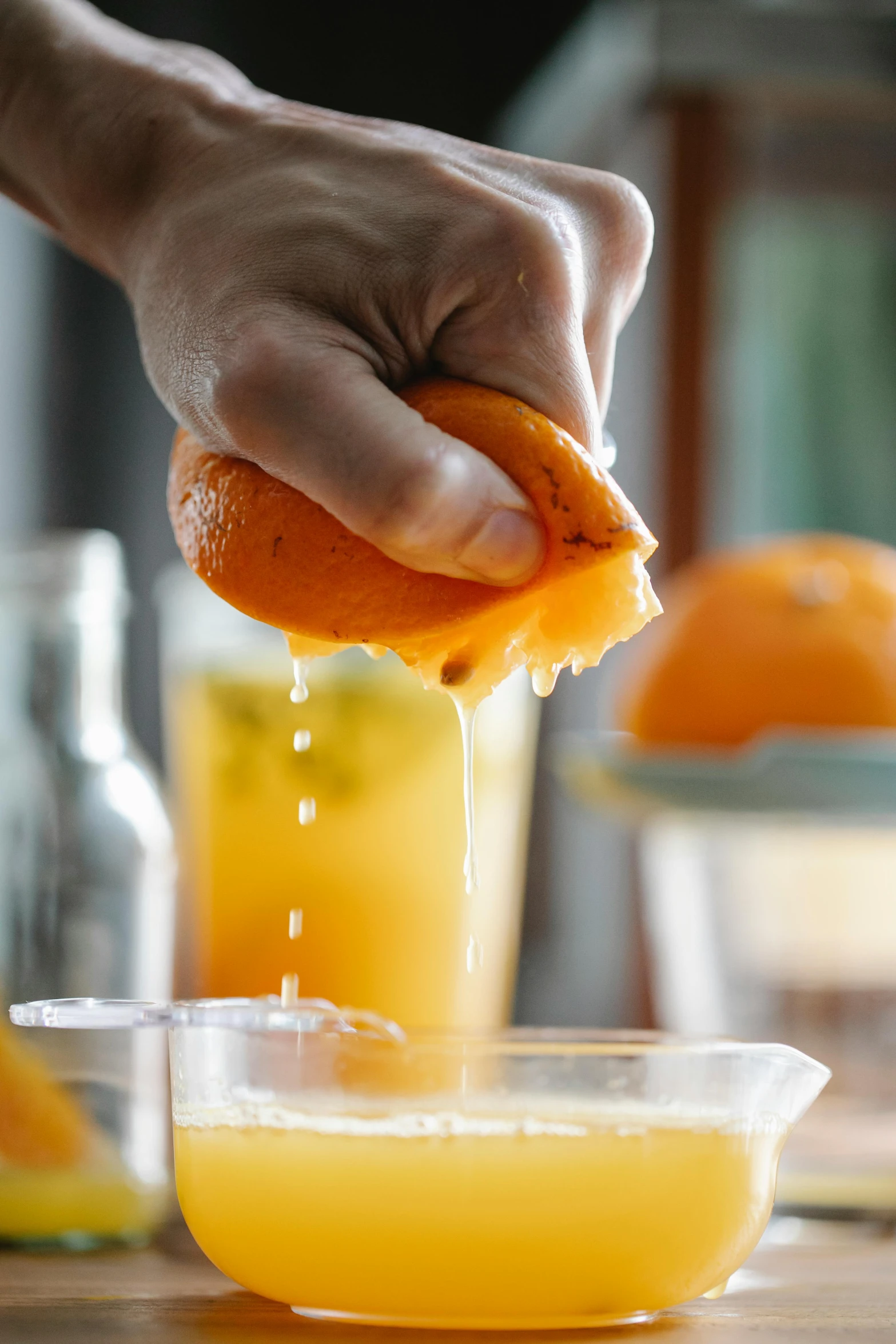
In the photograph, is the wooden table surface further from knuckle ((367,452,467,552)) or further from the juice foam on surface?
knuckle ((367,452,467,552))

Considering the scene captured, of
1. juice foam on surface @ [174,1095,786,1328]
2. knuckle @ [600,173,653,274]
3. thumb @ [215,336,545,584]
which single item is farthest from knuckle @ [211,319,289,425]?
juice foam on surface @ [174,1095,786,1328]

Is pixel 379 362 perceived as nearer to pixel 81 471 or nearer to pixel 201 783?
pixel 201 783

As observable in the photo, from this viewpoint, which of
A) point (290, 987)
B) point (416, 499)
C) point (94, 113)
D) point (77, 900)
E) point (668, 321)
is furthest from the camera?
point (668, 321)

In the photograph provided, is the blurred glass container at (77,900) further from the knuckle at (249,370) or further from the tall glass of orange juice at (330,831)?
the knuckle at (249,370)

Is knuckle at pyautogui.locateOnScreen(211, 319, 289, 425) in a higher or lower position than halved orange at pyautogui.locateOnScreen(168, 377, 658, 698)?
higher

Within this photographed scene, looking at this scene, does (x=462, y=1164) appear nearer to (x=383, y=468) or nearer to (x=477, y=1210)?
(x=477, y=1210)

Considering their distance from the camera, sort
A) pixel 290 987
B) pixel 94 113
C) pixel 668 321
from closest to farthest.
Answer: pixel 94 113 < pixel 290 987 < pixel 668 321

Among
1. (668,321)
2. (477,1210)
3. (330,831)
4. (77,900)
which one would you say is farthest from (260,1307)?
(668,321)
